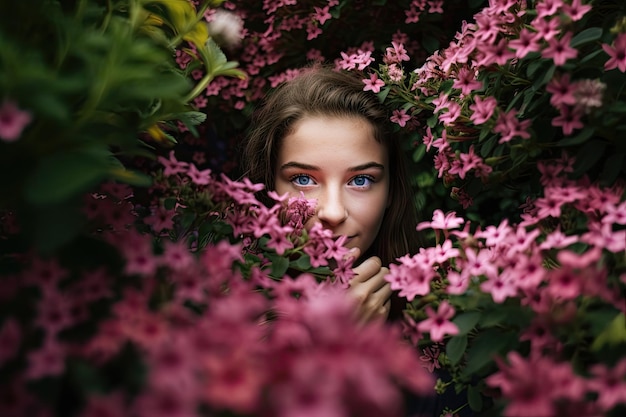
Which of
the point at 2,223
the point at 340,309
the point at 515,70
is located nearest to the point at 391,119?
the point at 515,70

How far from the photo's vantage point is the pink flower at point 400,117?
177 cm

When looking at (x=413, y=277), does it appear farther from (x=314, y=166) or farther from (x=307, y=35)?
(x=307, y=35)

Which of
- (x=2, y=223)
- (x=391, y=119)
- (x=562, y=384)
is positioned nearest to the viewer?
(x=562, y=384)

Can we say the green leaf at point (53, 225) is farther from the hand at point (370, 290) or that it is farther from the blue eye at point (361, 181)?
the blue eye at point (361, 181)

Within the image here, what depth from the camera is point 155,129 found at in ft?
3.60

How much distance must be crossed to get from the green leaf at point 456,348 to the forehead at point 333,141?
66 centimetres

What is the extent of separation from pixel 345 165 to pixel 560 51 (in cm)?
68

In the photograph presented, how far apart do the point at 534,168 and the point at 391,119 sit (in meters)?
0.52

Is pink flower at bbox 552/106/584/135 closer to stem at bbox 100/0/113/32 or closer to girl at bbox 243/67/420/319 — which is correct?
girl at bbox 243/67/420/319

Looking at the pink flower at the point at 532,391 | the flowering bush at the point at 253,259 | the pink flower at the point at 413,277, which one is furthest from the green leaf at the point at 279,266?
the pink flower at the point at 532,391

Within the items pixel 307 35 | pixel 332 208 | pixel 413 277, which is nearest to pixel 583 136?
pixel 413 277

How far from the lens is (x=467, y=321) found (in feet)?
3.42

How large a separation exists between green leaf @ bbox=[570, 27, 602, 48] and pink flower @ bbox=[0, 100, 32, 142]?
95 centimetres

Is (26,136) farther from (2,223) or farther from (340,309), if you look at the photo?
(340,309)
